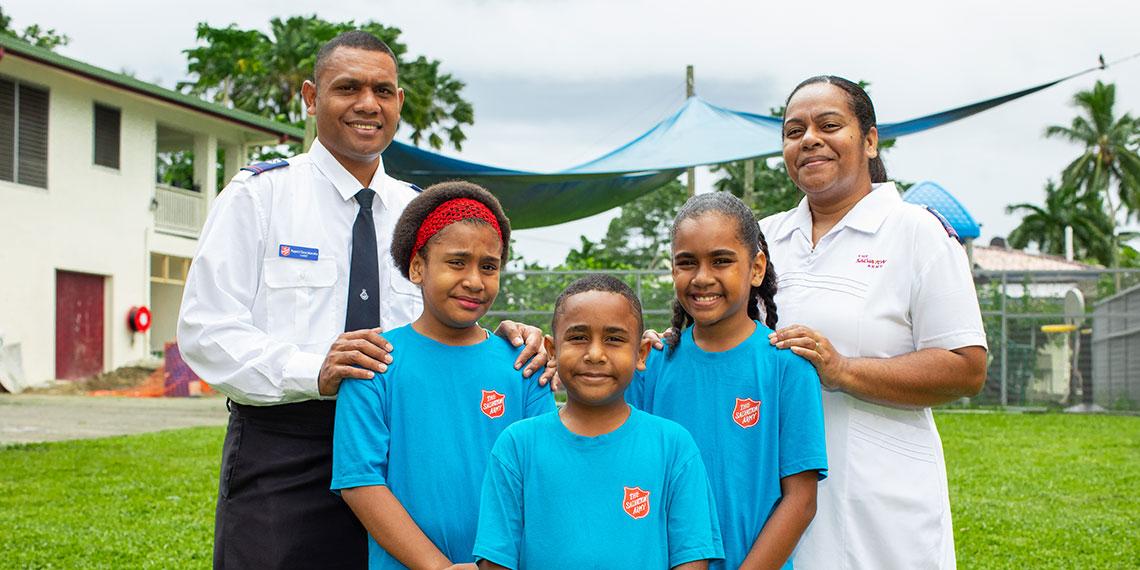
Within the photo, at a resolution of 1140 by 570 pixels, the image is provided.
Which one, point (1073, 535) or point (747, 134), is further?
point (747, 134)

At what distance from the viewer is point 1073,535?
6242mm

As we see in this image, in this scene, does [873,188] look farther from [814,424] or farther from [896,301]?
[814,424]

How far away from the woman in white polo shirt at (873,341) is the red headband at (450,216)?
2.35ft

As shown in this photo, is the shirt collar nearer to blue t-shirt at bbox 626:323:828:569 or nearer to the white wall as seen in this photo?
blue t-shirt at bbox 626:323:828:569

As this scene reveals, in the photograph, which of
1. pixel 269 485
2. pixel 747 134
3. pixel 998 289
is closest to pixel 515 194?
pixel 747 134

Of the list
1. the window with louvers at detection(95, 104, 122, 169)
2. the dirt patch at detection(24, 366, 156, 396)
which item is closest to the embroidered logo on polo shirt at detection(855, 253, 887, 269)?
the dirt patch at detection(24, 366, 156, 396)

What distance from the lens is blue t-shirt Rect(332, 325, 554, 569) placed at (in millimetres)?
2309

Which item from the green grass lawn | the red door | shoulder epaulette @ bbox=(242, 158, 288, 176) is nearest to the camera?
shoulder epaulette @ bbox=(242, 158, 288, 176)

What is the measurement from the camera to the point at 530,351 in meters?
2.48

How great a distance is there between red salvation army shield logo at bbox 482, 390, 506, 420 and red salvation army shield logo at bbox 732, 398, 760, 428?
0.52m

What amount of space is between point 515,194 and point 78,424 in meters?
5.66

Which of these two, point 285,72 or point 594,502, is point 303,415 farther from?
point 285,72

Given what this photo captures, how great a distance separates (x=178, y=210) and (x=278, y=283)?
19.7 meters

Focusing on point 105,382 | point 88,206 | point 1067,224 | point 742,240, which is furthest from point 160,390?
point 1067,224
